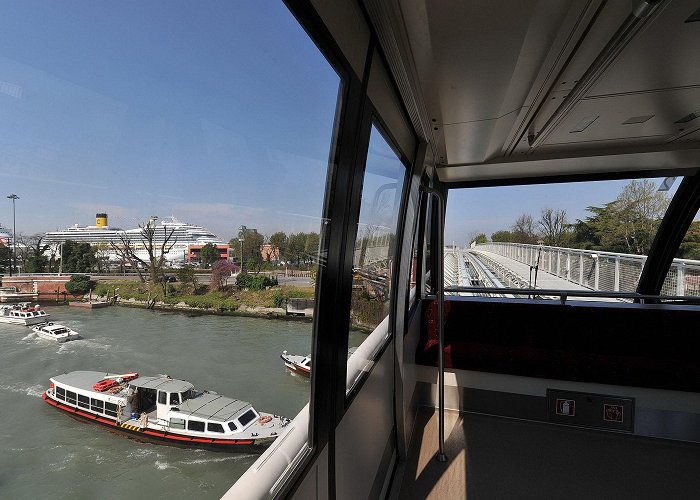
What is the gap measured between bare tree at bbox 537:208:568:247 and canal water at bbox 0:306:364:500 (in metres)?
4.21

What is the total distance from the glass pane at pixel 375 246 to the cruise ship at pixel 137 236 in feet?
3.07

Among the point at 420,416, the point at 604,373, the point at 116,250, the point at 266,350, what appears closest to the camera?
the point at 116,250

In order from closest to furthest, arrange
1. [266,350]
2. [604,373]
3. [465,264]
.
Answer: [266,350] → [604,373] → [465,264]

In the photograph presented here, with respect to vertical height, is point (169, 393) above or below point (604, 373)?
above

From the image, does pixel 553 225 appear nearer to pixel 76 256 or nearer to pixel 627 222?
pixel 627 222

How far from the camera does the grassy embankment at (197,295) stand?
2.03ft

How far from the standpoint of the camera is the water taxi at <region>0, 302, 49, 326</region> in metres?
0.44

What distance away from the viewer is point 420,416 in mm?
3342

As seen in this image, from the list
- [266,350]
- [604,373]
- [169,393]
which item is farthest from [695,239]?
[169,393]

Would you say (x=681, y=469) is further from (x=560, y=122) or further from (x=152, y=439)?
(x=152, y=439)

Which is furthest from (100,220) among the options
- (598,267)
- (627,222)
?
(627,222)

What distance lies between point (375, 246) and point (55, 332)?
172 centimetres

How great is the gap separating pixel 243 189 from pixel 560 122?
2.54m

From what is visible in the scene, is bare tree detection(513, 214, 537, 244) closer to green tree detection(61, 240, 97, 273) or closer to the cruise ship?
the cruise ship
